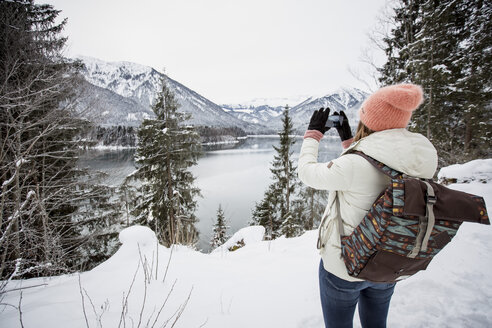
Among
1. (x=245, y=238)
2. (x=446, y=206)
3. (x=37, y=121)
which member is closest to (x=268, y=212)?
(x=245, y=238)

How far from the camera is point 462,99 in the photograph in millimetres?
8016

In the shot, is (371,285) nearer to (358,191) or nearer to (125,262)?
(358,191)

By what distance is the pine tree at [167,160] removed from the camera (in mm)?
8609

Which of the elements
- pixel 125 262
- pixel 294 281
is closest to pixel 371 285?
pixel 294 281

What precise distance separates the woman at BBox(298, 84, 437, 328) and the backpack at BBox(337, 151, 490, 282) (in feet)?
0.19

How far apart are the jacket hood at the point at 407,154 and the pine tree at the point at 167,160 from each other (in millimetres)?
8573

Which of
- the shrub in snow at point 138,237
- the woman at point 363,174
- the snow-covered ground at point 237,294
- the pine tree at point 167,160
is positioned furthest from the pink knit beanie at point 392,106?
the pine tree at point 167,160

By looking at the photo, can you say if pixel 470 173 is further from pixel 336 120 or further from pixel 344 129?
pixel 336 120

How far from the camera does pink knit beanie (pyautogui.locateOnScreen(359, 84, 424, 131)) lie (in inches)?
34.9

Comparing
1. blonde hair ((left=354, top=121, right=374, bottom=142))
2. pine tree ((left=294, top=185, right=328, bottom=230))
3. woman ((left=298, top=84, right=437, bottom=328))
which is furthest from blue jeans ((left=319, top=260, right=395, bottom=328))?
pine tree ((left=294, top=185, right=328, bottom=230))

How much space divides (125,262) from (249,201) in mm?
18055

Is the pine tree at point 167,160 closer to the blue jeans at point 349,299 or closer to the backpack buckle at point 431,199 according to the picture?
the blue jeans at point 349,299

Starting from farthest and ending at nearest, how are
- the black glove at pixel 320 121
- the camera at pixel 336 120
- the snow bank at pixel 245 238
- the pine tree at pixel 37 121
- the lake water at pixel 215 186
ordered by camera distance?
the lake water at pixel 215 186 → the snow bank at pixel 245 238 → the pine tree at pixel 37 121 → the camera at pixel 336 120 → the black glove at pixel 320 121

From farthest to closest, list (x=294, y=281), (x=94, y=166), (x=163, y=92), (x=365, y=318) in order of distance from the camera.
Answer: (x=163, y=92) → (x=94, y=166) → (x=294, y=281) → (x=365, y=318)
